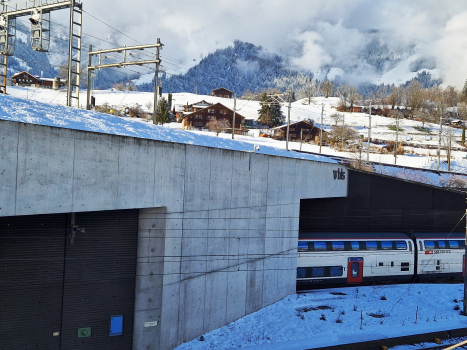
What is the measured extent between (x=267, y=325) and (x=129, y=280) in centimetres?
731

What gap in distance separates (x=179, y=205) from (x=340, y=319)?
10141mm

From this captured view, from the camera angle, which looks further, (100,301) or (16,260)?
(100,301)

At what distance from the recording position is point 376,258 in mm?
25219

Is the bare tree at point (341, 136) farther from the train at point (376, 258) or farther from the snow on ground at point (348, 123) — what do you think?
the train at point (376, 258)

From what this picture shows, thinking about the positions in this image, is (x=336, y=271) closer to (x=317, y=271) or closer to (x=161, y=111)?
(x=317, y=271)

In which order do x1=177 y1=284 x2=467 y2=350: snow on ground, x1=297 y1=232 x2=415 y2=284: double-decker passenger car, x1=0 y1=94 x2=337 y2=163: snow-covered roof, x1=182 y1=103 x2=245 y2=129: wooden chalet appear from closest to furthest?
x1=0 y1=94 x2=337 y2=163: snow-covered roof
x1=177 y1=284 x2=467 y2=350: snow on ground
x1=297 y1=232 x2=415 y2=284: double-decker passenger car
x1=182 y1=103 x2=245 y2=129: wooden chalet

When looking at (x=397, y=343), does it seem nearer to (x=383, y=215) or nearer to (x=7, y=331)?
(x=383, y=215)

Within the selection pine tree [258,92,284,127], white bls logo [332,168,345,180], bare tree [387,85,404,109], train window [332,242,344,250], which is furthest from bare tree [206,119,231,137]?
bare tree [387,85,404,109]

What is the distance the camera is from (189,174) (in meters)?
15.8

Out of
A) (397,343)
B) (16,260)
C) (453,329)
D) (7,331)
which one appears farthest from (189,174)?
(453,329)

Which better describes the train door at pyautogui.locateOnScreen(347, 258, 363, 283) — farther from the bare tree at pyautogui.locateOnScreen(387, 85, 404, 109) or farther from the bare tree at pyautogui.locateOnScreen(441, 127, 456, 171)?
the bare tree at pyautogui.locateOnScreen(387, 85, 404, 109)

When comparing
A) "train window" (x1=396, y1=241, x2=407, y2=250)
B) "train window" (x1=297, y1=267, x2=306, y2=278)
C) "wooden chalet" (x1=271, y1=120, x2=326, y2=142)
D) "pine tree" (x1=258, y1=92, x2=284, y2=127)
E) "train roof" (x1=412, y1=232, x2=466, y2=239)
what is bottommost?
"train window" (x1=297, y1=267, x2=306, y2=278)

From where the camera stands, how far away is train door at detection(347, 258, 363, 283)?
80.6 ft

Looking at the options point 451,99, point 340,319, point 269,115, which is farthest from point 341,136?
point 451,99
